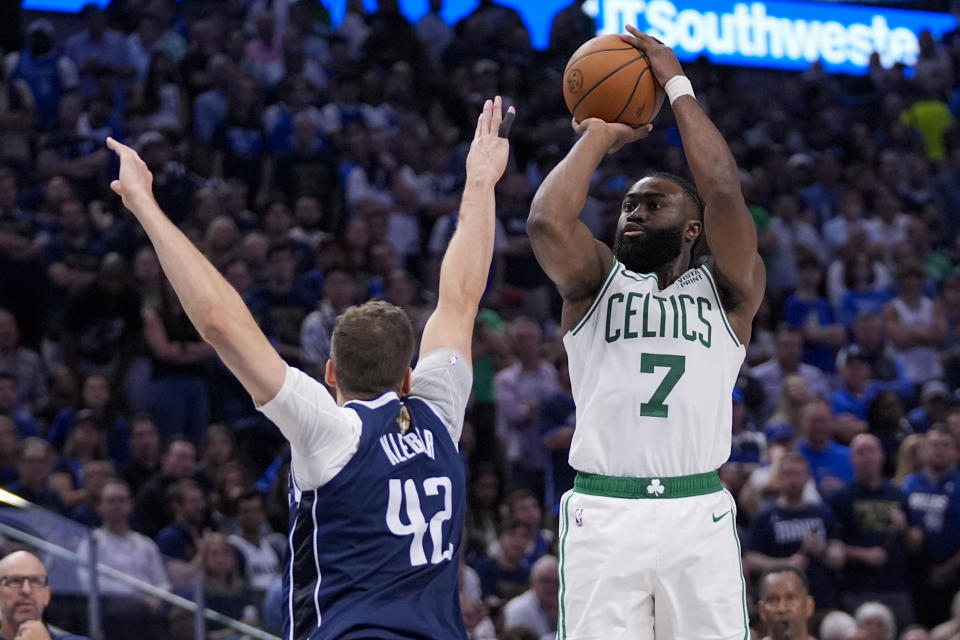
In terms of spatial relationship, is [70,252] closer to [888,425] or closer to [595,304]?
[888,425]

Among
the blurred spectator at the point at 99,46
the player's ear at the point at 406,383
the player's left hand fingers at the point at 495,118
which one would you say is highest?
the blurred spectator at the point at 99,46

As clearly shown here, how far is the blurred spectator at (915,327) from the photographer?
43.2ft

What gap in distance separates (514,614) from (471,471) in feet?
5.99

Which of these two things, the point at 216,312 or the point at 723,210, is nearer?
the point at 216,312

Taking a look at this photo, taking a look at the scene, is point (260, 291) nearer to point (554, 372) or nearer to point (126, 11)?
point (554, 372)

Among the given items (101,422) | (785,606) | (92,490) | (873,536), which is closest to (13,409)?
(101,422)

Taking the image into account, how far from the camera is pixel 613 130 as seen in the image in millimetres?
5230

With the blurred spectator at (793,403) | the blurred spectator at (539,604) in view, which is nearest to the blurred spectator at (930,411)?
the blurred spectator at (793,403)

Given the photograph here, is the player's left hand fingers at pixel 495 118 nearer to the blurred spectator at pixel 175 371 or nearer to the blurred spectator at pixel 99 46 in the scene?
the blurred spectator at pixel 175 371

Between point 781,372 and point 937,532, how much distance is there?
86.6 inches

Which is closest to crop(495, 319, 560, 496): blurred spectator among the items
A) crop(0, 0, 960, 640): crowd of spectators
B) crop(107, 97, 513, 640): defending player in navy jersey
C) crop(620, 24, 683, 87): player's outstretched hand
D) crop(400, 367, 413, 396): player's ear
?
crop(0, 0, 960, 640): crowd of spectators

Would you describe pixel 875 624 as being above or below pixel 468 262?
below

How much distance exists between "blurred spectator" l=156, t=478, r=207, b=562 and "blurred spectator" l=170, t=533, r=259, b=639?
0.13m

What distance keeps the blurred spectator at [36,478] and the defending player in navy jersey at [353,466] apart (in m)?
5.79
